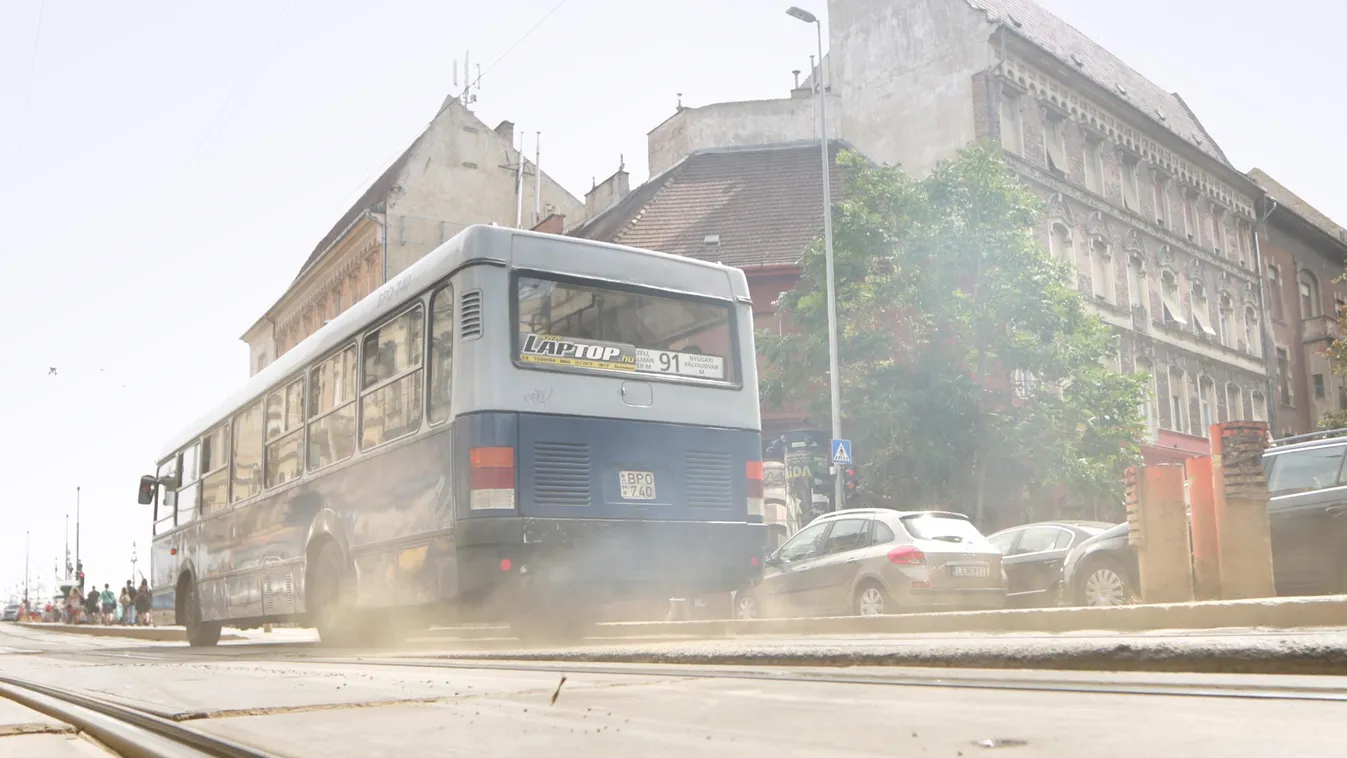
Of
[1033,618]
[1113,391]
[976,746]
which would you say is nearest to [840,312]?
[1113,391]

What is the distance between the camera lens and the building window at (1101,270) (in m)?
41.9

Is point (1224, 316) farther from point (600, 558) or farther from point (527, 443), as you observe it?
point (527, 443)

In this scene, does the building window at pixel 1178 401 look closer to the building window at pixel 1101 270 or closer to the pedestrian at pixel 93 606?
the building window at pixel 1101 270

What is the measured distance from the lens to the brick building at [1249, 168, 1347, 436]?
177 feet

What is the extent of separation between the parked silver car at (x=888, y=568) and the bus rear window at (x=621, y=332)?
13.6 feet

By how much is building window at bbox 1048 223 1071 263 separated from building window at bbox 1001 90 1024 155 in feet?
8.52

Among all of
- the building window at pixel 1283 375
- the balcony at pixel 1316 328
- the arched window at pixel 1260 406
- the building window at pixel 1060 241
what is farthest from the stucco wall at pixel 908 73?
the balcony at pixel 1316 328

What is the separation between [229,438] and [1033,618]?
9923 millimetres

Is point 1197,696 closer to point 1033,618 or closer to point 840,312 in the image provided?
point 1033,618

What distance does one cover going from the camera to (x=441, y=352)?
11.2 meters

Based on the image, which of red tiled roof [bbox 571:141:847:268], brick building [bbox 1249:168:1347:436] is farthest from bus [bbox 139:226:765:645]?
brick building [bbox 1249:168:1347:436]

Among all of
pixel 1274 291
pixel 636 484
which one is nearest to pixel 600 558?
pixel 636 484

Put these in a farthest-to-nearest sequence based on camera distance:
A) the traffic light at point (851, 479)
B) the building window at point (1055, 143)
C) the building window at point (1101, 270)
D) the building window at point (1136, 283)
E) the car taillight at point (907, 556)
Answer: the building window at point (1136, 283)
the building window at point (1101, 270)
the building window at point (1055, 143)
the traffic light at point (851, 479)
the car taillight at point (907, 556)

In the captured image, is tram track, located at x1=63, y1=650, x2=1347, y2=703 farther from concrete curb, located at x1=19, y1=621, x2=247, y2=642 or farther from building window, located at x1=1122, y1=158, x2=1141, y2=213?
building window, located at x1=1122, y1=158, x2=1141, y2=213
